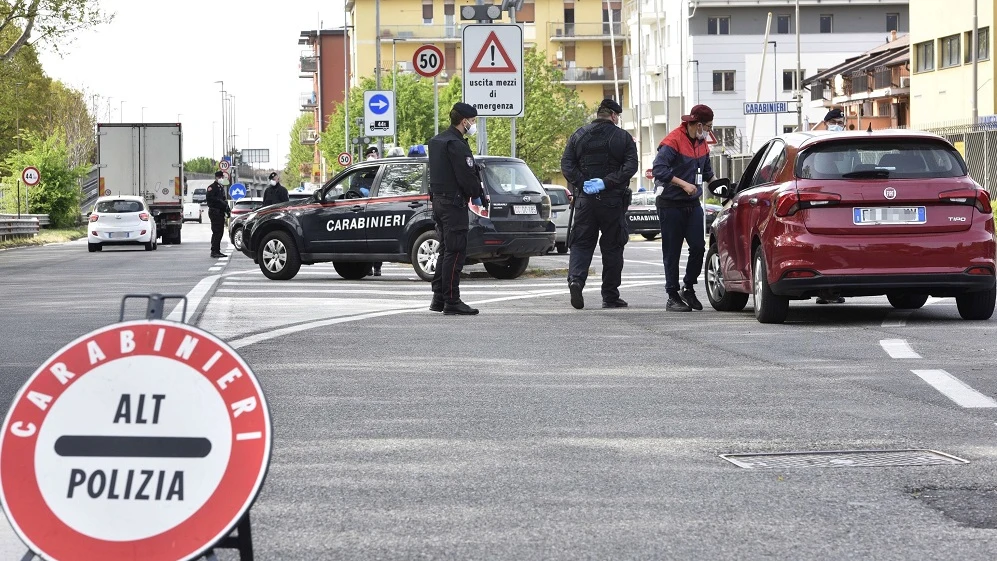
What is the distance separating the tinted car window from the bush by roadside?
2688cm

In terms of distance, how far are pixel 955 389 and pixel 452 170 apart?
22.5ft

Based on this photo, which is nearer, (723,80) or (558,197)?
(558,197)

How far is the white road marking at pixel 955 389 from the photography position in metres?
8.47

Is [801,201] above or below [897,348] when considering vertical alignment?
above

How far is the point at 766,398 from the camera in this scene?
345 inches

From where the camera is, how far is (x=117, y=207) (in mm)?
42938

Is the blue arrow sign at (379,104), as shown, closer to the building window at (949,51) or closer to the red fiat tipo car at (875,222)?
the building window at (949,51)

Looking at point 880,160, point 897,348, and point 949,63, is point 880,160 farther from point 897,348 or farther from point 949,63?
point 949,63

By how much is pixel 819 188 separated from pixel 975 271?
139 centimetres

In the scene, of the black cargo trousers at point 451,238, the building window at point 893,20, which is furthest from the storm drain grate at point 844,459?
the building window at point 893,20

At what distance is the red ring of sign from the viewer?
405 cm

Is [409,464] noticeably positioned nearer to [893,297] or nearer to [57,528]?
[57,528]

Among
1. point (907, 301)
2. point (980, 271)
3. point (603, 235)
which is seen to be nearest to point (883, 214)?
point (980, 271)

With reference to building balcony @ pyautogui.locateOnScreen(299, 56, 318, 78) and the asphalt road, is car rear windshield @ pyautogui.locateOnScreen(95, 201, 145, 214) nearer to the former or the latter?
the asphalt road
